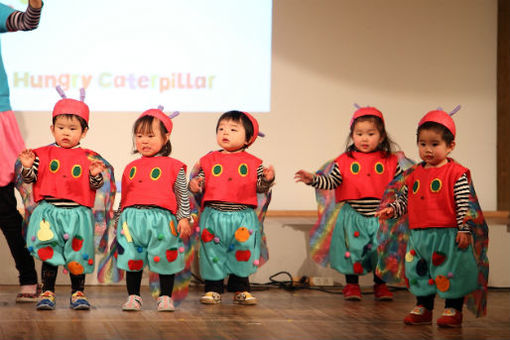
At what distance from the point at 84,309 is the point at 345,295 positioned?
4.91 ft

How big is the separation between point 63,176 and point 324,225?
64.5 inches

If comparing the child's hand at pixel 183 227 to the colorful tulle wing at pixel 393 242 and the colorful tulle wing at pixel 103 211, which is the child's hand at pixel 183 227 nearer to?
the colorful tulle wing at pixel 103 211

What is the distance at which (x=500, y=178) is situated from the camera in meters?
5.77

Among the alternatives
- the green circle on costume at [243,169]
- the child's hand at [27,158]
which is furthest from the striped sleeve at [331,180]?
the child's hand at [27,158]

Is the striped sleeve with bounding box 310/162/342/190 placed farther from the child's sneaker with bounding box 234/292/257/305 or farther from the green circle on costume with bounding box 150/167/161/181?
the green circle on costume with bounding box 150/167/161/181

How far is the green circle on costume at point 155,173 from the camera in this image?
3.92 m

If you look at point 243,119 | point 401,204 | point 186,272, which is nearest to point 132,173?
point 186,272

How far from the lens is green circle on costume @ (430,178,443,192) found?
356 centimetres

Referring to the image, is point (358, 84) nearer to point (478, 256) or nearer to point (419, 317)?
point (478, 256)

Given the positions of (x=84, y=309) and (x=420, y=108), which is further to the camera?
(x=420, y=108)

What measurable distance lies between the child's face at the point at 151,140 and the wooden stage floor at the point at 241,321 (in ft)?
2.52

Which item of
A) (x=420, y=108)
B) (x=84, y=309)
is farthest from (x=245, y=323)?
(x=420, y=108)

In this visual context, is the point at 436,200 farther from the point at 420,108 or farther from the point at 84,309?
the point at 420,108

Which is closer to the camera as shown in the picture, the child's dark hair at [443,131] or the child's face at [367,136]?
the child's dark hair at [443,131]
